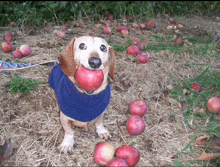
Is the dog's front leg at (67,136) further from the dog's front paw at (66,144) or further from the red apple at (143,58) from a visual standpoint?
the red apple at (143,58)

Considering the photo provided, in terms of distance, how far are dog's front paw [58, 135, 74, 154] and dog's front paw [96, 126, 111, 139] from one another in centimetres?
34

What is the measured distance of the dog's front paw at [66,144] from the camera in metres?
2.20

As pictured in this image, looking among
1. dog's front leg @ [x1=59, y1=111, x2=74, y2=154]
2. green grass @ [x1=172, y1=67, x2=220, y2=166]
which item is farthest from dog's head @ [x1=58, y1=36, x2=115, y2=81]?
green grass @ [x1=172, y1=67, x2=220, y2=166]

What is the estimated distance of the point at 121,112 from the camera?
2830 mm

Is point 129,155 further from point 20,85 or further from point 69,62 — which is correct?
point 20,85

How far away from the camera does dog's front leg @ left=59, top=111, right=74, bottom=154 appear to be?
7.14 feet

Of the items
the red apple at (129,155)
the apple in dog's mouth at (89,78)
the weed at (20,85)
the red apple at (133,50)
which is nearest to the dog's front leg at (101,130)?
the red apple at (129,155)

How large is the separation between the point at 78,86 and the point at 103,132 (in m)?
0.78

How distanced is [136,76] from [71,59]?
1.83m

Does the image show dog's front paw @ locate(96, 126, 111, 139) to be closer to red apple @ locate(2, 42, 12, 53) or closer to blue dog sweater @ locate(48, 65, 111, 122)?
blue dog sweater @ locate(48, 65, 111, 122)

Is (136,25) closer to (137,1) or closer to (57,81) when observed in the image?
(137,1)

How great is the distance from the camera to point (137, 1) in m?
6.10

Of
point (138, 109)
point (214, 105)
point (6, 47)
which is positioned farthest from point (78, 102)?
point (6, 47)

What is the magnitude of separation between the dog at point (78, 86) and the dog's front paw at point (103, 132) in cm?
30
